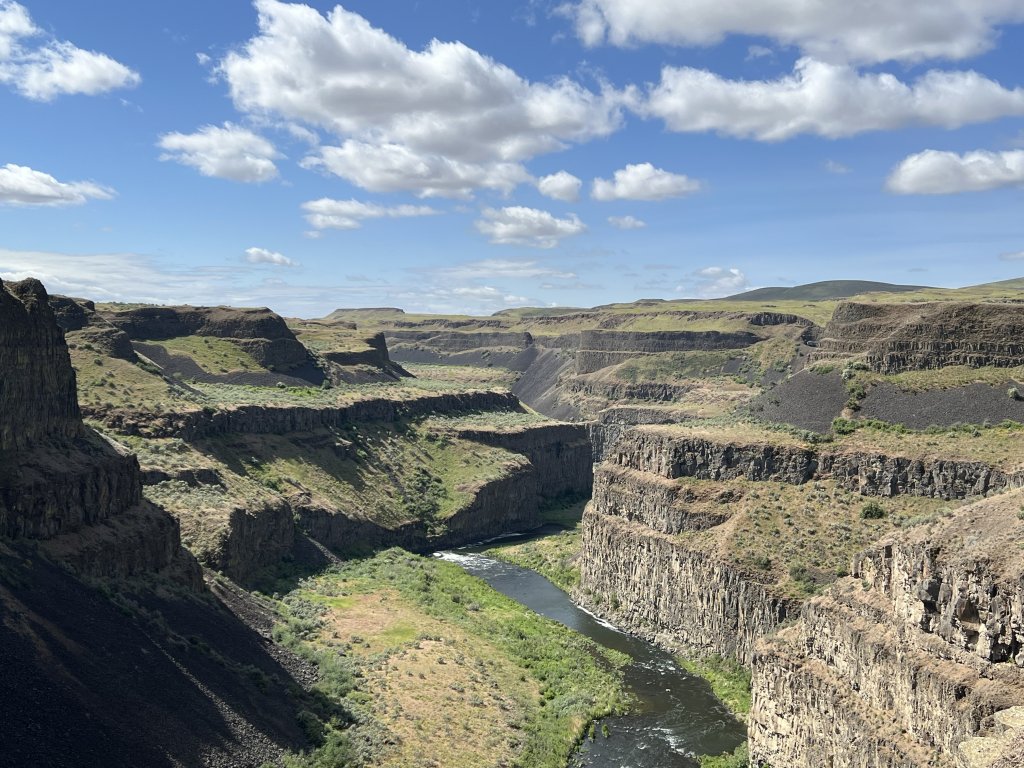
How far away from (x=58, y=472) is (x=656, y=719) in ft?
139

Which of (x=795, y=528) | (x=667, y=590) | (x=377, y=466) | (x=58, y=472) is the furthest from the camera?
(x=377, y=466)

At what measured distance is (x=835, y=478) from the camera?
73.4 m

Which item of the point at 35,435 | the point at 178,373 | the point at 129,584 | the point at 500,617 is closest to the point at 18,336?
the point at 35,435

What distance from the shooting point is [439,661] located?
219 ft

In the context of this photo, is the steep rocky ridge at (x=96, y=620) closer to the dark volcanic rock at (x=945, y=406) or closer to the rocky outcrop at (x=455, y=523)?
the rocky outcrop at (x=455, y=523)

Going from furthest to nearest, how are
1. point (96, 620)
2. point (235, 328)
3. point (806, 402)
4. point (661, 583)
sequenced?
point (235, 328) < point (806, 402) < point (661, 583) < point (96, 620)

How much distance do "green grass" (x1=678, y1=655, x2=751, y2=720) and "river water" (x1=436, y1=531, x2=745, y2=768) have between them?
0.61 metres

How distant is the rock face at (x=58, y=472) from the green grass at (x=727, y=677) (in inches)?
1527

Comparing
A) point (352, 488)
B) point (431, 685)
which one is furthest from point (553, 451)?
point (431, 685)

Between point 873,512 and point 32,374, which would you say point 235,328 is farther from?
point 873,512

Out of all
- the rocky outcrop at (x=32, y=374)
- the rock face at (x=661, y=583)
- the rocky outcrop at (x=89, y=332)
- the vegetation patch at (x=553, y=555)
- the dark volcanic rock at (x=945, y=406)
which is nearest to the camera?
the rocky outcrop at (x=32, y=374)

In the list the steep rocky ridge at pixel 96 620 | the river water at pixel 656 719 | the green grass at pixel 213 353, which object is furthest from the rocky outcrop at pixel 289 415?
the river water at pixel 656 719

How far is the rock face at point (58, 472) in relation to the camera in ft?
165

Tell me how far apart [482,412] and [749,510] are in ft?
287
